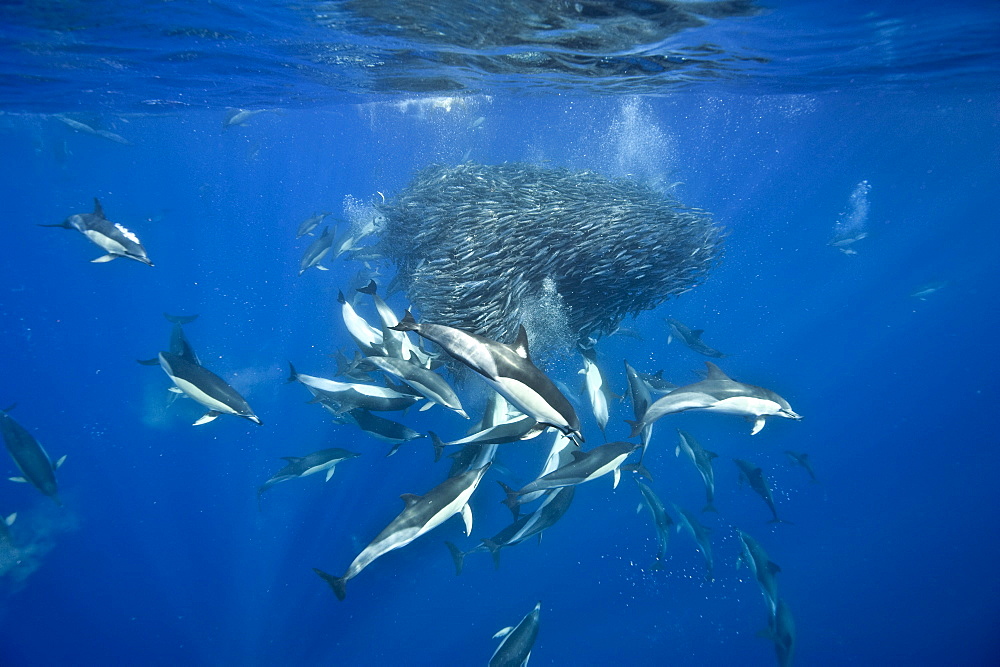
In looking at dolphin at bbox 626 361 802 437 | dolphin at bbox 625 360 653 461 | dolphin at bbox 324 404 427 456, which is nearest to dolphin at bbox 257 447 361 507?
dolphin at bbox 324 404 427 456

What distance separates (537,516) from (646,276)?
3.87 metres

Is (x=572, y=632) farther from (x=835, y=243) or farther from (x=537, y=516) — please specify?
(x=835, y=243)

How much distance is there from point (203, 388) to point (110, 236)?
2.64 meters

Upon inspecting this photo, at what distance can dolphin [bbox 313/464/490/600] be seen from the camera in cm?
454

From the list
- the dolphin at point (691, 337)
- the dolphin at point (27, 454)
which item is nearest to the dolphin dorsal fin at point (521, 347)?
the dolphin at point (691, 337)

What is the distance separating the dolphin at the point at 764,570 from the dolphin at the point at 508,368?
5.61 metres

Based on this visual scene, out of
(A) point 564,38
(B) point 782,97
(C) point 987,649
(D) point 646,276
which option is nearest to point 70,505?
(D) point 646,276

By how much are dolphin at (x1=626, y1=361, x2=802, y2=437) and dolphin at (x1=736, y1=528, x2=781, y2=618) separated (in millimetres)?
3140

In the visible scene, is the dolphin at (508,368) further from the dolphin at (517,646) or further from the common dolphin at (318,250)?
the common dolphin at (318,250)

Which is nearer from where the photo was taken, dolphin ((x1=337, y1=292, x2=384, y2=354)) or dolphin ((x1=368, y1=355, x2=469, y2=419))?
dolphin ((x1=368, y1=355, x2=469, y2=419))

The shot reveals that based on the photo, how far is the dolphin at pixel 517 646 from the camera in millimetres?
5523

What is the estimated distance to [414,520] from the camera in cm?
461

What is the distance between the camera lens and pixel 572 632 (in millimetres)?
11664

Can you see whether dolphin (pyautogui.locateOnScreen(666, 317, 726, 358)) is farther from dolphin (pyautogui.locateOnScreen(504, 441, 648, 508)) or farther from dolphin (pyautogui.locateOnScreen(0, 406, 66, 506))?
dolphin (pyautogui.locateOnScreen(0, 406, 66, 506))
